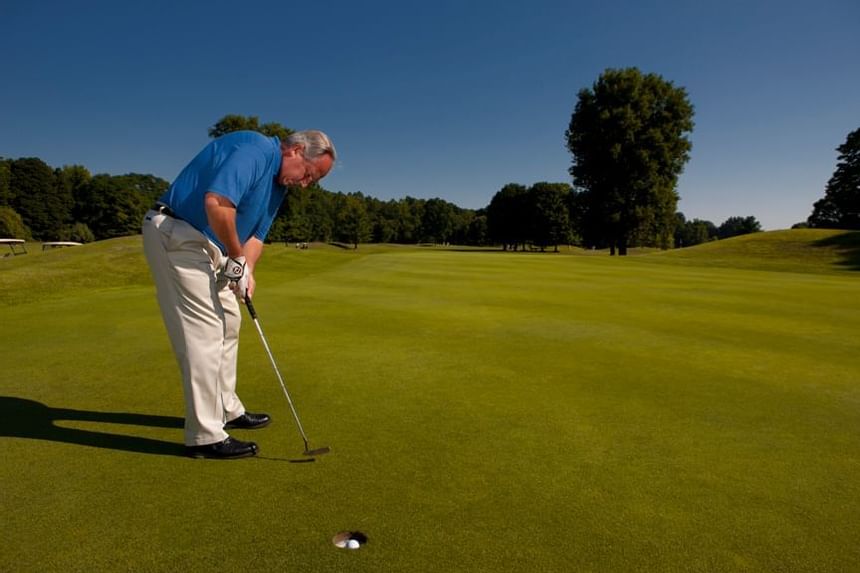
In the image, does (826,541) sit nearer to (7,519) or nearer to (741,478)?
(741,478)

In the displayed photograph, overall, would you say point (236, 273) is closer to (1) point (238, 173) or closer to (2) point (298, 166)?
(1) point (238, 173)

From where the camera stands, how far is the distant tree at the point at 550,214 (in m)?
86.1

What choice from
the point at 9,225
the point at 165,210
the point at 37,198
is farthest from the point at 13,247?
the point at 165,210

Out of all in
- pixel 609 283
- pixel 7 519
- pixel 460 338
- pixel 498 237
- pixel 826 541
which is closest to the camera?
pixel 826 541

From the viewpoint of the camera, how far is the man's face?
3.86 m

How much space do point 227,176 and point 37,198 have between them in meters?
106

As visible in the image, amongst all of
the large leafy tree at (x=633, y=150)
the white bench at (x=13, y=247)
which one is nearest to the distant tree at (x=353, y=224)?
the white bench at (x=13, y=247)

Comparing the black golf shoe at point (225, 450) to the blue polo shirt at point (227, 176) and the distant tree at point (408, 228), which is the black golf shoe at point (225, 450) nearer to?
the blue polo shirt at point (227, 176)

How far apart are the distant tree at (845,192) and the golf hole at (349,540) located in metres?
86.4

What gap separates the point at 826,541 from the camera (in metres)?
2.36

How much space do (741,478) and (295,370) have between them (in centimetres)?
429

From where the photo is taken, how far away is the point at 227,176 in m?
3.39

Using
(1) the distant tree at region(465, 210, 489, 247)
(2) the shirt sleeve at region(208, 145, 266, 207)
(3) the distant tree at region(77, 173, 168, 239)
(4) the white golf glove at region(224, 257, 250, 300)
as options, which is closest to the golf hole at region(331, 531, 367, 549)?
(4) the white golf glove at region(224, 257, 250, 300)

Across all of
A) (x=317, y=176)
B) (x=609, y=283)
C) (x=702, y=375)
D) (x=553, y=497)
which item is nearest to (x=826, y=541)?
(x=553, y=497)
